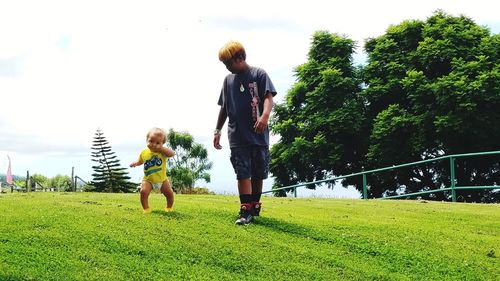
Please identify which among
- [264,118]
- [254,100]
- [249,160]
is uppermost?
[254,100]

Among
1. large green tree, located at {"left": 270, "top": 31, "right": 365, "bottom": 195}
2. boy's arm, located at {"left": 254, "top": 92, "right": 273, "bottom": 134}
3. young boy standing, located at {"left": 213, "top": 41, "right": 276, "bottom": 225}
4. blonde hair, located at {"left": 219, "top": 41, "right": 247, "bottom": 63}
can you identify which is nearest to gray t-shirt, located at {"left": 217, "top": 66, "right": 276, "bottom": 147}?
young boy standing, located at {"left": 213, "top": 41, "right": 276, "bottom": 225}

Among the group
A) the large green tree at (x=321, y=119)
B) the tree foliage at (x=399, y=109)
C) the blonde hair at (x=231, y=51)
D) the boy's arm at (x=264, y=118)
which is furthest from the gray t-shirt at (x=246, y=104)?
the large green tree at (x=321, y=119)

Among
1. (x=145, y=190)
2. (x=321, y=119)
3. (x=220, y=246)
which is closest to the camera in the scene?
(x=220, y=246)

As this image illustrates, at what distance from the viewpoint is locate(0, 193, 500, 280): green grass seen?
249 inches

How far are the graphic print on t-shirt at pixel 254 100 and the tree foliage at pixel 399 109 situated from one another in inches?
778

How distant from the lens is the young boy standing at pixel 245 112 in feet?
25.5

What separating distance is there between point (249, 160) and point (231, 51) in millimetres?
1331

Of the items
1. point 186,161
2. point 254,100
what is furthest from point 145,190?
point 186,161

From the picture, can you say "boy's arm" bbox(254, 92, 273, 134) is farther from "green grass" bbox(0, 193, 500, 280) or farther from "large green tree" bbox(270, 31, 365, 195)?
"large green tree" bbox(270, 31, 365, 195)

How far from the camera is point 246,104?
7.83 metres

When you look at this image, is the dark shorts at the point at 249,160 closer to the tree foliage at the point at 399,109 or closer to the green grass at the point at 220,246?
the green grass at the point at 220,246

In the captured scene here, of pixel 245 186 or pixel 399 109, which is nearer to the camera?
pixel 245 186

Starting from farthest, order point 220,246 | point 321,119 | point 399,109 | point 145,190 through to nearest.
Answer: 1. point 321,119
2. point 399,109
3. point 145,190
4. point 220,246

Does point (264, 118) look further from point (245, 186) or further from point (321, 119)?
point (321, 119)
